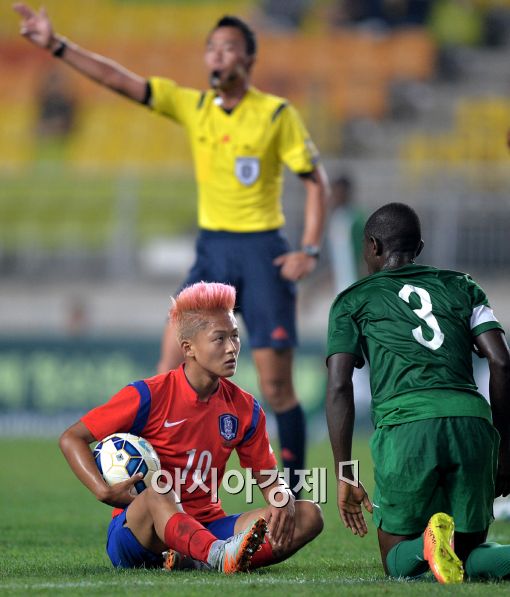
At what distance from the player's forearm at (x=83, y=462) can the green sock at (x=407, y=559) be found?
1.06 meters

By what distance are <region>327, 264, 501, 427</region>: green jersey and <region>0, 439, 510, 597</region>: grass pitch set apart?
633 mm

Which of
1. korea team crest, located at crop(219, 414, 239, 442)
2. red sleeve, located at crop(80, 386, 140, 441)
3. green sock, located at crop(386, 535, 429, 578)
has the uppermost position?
red sleeve, located at crop(80, 386, 140, 441)

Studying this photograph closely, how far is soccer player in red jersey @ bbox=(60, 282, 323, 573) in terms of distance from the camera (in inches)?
181

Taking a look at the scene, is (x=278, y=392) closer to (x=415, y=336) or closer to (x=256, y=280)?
(x=256, y=280)

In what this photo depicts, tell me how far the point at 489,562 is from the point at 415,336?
829mm

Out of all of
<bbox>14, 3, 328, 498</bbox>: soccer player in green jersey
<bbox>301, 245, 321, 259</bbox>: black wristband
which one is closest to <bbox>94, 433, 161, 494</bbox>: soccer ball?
<bbox>14, 3, 328, 498</bbox>: soccer player in green jersey

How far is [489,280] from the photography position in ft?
50.2

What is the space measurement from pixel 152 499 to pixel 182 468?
0.34 meters

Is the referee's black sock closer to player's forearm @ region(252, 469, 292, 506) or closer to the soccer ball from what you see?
player's forearm @ region(252, 469, 292, 506)

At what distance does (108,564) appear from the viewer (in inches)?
199

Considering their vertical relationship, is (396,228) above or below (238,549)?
above

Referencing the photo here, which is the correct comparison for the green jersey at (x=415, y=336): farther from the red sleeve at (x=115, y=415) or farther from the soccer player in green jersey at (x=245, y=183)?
the soccer player in green jersey at (x=245, y=183)

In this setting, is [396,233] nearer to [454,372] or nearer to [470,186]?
[454,372]

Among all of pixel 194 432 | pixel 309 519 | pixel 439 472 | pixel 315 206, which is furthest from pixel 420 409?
pixel 315 206
